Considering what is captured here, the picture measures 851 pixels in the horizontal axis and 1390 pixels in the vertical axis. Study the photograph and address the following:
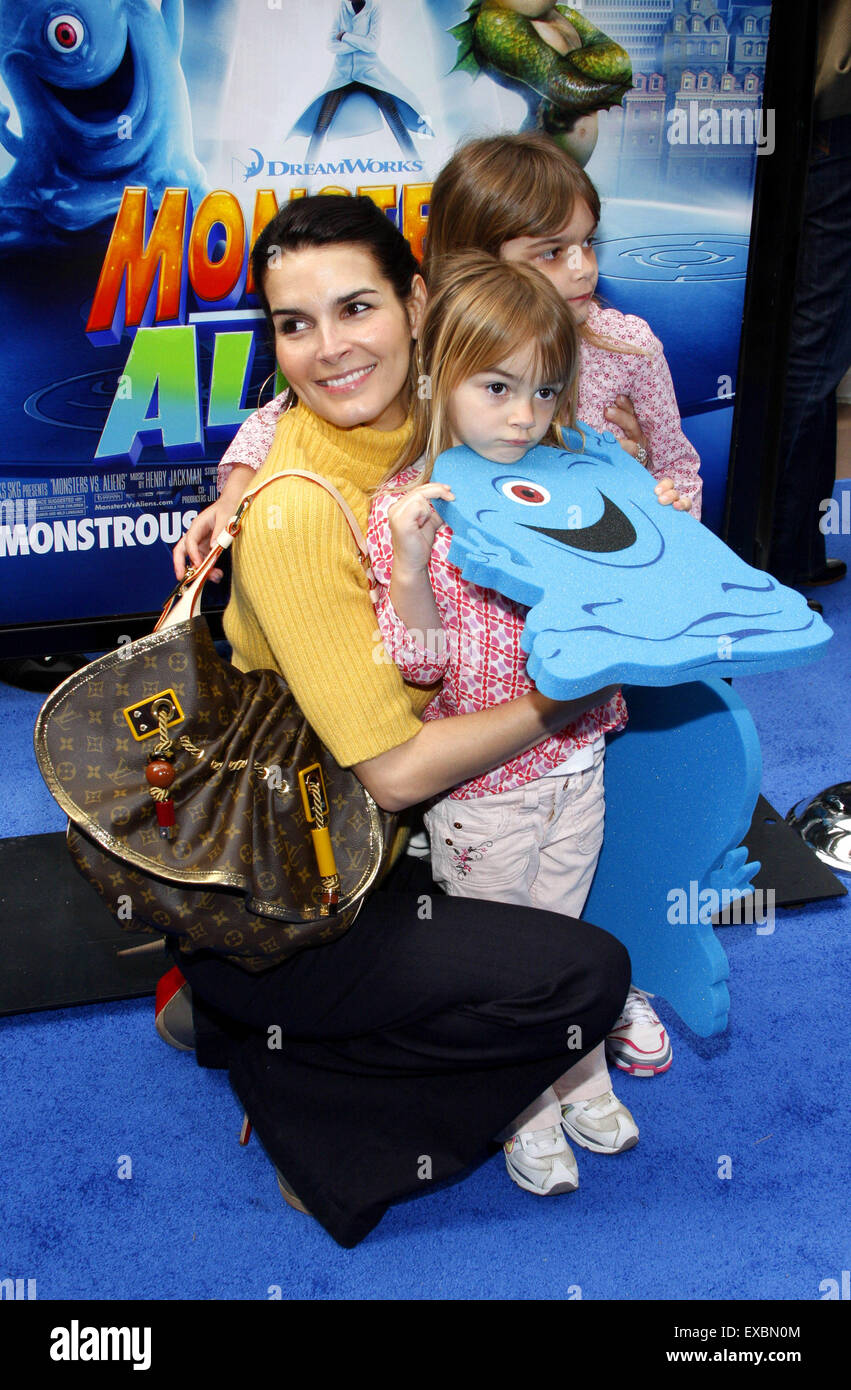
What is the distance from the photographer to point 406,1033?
70.9 inches

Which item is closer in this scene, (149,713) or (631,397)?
(149,713)

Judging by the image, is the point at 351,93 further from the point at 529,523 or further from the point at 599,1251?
the point at 599,1251

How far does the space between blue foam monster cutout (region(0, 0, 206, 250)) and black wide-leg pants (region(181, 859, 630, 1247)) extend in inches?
56.7

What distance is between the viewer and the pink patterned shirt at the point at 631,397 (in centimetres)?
210

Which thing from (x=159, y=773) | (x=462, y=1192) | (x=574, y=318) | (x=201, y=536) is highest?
(x=574, y=318)

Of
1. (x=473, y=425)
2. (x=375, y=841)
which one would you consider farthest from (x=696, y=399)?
(x=375, y=841)

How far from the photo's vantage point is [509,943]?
1.78m

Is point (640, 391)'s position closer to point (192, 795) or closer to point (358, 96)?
point (358, 96)

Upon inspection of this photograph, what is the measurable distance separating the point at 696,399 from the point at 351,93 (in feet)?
3.12

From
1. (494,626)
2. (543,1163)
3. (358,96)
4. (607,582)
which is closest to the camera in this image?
(607,582)

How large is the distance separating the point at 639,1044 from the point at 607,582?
1.04 meters

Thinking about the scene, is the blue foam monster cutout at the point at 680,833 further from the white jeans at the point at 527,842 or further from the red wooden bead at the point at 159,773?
Result: the red wooden bead at the point at 159,773

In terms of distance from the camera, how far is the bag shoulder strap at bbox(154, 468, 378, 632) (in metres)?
1.62

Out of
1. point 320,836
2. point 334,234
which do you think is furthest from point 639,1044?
point 334,234
